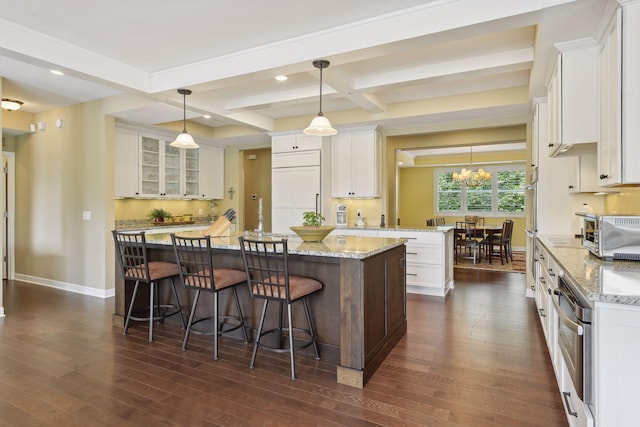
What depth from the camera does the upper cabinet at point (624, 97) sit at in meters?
2.08

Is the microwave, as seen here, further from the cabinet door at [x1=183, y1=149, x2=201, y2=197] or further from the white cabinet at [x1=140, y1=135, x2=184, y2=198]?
the cabinet door at [x1=183, y1=149, x2=201, y2=197]

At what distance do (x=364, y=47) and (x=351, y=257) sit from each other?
1.63 m

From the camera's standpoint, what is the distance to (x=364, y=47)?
293 centimetres

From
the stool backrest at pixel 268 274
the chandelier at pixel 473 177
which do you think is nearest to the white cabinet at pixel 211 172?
the stool backrest at pixel 268 274

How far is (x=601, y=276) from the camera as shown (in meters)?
1.82

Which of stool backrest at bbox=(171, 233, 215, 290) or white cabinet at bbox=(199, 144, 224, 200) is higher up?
white cabinet at bbox=(199, 144, 224, 200)

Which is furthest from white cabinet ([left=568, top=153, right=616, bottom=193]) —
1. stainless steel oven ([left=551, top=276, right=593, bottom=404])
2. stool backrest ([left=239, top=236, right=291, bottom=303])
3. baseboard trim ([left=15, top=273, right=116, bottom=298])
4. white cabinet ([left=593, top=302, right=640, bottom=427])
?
baseboard trim ([left=15, top=273, right=116, bottom=298])

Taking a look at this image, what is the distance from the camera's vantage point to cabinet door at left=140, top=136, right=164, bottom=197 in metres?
5.88

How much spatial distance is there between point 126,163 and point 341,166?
3.24 metres

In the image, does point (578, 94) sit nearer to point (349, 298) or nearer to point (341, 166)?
point (349, 298)

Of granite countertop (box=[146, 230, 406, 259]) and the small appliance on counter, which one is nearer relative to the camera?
granite countertop (box=[146, 230, 406, 259])

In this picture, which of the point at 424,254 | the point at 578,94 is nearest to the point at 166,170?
the point at 424,254

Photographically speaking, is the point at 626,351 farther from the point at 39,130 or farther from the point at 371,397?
the point at 39,130

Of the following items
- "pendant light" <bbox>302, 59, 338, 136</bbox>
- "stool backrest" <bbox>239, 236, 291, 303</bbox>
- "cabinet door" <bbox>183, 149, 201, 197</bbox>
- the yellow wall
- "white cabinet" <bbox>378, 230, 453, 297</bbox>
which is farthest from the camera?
"cabinet door" <bbox>183, 149, 201, 197</bbox>
